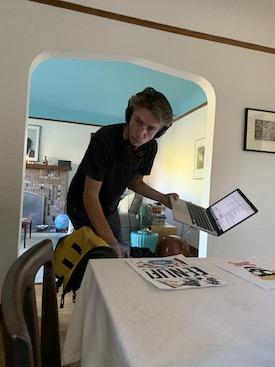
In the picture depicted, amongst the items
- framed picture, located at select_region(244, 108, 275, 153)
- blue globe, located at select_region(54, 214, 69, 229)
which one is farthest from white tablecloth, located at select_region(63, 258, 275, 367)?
blue globe, located at select_region(54, 214, 69, 229)

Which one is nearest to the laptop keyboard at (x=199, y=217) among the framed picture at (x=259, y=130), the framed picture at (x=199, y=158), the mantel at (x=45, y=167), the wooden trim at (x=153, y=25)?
the framed picture at (x=259, y=130)

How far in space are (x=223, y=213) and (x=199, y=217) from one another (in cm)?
10

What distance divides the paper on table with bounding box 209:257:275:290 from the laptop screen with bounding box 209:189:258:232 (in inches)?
5.6

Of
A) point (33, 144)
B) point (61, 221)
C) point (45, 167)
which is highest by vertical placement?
point (33, 144)

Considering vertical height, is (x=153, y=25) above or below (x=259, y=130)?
above

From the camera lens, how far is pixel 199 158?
4.03 metres

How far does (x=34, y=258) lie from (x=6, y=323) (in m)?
0.24

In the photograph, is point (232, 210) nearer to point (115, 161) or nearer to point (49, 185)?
point (115, 161)

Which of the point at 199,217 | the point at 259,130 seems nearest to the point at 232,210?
the point at 199,217

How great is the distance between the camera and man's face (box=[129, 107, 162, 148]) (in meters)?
1.07

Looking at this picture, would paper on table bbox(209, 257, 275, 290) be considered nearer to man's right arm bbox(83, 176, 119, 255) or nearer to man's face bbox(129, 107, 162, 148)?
man's right arm bbox(83, 176, 119, 255)

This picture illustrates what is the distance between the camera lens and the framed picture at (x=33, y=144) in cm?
572

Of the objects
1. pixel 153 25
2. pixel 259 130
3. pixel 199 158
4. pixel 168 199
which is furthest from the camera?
pixel 199 158

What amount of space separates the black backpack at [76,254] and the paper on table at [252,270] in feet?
1.31
